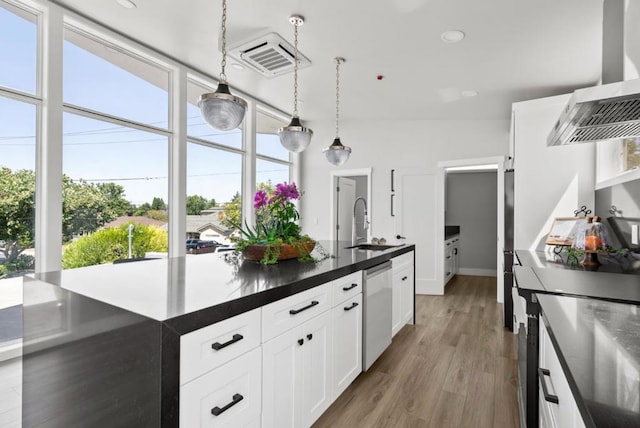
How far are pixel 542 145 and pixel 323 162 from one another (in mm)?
3834

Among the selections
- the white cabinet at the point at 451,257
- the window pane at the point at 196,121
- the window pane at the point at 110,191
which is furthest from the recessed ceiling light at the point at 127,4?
the white cabinet at the point at 451,257

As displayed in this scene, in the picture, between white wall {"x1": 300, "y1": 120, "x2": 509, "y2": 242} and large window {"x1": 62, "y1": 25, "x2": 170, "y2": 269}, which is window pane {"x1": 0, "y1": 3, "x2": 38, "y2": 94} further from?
white wall {"x1": 300, "y1": 120, "x2": 509, "y2": 242}

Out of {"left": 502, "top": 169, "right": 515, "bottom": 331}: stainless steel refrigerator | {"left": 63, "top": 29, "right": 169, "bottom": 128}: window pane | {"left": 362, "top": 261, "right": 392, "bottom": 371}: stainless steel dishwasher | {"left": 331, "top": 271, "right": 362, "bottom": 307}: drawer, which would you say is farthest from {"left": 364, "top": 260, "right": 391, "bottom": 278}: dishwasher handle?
{"left": 63, "top": 29, "right": 169, "bottom": 128}: window pane

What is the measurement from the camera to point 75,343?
1.35 m

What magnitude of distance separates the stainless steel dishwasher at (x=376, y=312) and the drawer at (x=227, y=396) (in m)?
1.24

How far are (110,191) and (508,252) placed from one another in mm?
4233

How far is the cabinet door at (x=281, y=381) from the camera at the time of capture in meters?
1.50

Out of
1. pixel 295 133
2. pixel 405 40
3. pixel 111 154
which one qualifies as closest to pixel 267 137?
pixel 111 154

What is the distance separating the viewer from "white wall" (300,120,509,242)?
552cm

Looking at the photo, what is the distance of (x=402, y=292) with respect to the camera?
355 cm

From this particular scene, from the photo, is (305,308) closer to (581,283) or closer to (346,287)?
(346,287)

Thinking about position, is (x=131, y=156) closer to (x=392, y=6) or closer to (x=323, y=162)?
(x=392, y=6)

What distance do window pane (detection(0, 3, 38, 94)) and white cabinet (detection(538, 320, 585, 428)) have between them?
159 inches

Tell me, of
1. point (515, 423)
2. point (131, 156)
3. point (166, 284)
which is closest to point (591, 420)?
point (166, 284)
